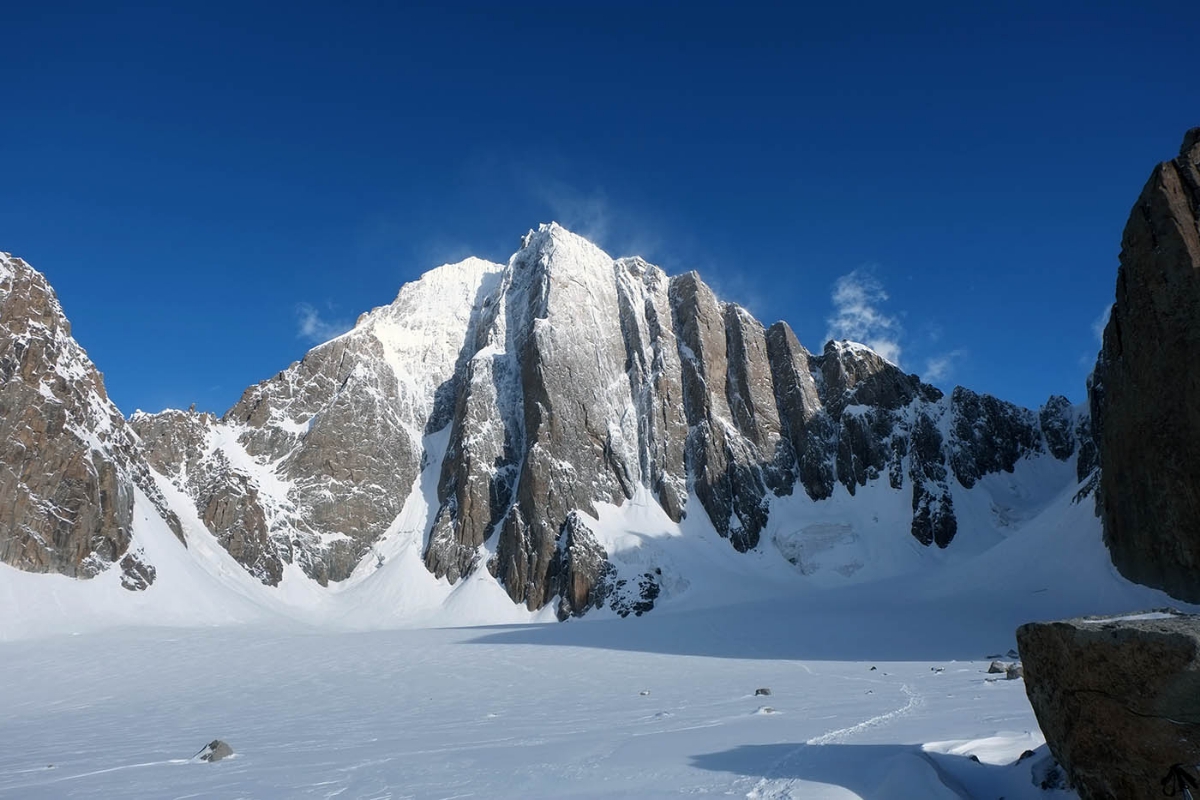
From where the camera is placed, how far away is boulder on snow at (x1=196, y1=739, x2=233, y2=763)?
531 inches

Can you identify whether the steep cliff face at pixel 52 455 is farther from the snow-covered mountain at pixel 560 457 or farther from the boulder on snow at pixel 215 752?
the boulder on snow at pixel 215 752

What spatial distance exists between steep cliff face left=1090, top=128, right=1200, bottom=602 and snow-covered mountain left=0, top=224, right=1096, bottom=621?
33885mm

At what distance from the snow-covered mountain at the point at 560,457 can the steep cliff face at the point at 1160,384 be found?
33.9m

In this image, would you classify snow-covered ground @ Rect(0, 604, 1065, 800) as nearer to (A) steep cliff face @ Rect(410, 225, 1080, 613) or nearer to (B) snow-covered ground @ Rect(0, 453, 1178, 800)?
(B) snow-covered ground @ Rect(0, 453, 1178, 800)

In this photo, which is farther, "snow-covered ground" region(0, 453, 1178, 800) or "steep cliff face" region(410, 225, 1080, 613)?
"steep cliff face" region(410, 225, 1080, 613)

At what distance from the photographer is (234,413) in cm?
9119

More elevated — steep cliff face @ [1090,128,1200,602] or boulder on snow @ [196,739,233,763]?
steep cliff face @ [1090,128,1200,602]

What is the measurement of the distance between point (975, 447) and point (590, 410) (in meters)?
46.6

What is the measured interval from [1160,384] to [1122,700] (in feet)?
130

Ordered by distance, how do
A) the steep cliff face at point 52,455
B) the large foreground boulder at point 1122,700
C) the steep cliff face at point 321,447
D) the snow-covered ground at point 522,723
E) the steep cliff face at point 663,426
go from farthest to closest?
the steep cliff face at point 663,426
the steep cliff face at point 321,447
the steep cliff face at point 52,455
the snow-covered ground at point 522,723
the large foreground boulder at point 1122,700

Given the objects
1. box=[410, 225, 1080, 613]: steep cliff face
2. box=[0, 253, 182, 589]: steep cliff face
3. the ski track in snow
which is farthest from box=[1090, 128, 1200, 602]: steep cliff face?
box=[0, 253, 182, 589]: steep cliff face

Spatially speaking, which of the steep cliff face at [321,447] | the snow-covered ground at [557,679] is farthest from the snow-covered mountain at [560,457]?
the snow-covered ground at [557,679]

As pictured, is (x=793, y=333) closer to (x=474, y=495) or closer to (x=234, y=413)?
(x=474, y=495)

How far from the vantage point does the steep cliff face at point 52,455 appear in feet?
192
